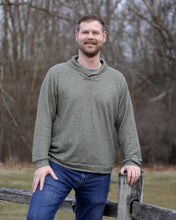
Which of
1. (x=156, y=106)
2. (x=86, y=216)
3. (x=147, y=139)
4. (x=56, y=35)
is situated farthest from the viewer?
(x=156, y=106)

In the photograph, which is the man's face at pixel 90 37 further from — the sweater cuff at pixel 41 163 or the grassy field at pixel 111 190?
the grassy field at pixel 111 190

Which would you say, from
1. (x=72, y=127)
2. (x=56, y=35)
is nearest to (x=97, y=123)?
(x=72, y=127)

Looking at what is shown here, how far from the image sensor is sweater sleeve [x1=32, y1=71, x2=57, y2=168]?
240cm

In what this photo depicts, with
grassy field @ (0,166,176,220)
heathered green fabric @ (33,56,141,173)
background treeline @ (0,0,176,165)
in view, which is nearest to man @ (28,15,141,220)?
heathered green fabric @ (33,56,141,173)

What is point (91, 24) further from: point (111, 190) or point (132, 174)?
point (111, 190)

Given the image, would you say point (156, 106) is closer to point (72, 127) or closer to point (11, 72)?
point (11, 72)

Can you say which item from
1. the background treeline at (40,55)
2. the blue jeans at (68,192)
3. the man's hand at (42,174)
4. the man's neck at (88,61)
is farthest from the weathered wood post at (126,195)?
the background treeline at (40,55)

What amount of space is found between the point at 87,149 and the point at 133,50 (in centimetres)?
1252

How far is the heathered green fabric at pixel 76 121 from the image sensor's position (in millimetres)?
2455

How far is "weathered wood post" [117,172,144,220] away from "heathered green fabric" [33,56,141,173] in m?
0.13

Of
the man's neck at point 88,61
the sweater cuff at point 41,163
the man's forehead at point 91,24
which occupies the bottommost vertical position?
the sweater cuff at point 41,163

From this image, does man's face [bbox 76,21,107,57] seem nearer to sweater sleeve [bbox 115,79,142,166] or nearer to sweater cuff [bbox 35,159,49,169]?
sweater sleeve [bbox 115,79,142,166]

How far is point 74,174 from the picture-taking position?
8.04ft

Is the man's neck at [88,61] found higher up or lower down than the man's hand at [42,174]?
higher up
